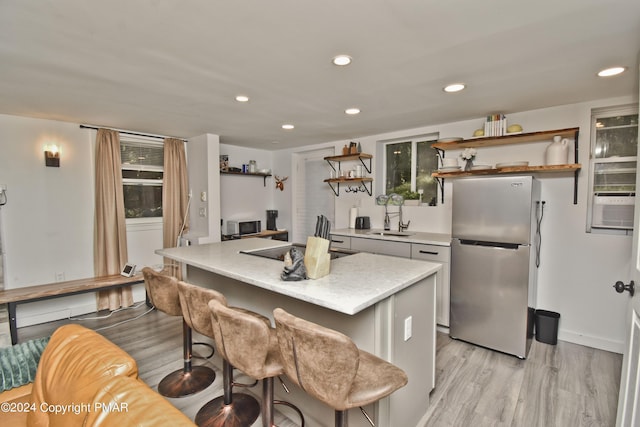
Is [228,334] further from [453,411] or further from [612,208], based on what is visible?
[612,208]

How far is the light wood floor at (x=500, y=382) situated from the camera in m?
2.02

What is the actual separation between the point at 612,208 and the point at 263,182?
16.0 ft

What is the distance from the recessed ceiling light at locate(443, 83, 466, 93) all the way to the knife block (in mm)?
1702

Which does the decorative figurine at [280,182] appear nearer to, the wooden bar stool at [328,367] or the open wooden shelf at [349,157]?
the open wooden shelf at [349,157]

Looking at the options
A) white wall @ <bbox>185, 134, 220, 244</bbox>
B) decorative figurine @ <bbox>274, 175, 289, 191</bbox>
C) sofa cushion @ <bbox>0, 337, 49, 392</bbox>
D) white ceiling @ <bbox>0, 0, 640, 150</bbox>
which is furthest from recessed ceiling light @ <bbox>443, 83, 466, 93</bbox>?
decorative figurine @ <bbox>274, 175, 289, 191</bbox>

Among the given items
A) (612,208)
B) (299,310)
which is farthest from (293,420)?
(612,208)

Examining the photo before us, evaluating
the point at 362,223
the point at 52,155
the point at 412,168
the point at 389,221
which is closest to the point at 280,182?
the point at 362,223

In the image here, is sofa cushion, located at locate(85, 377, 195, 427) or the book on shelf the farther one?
the book on shelf

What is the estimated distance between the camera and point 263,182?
5836 mm

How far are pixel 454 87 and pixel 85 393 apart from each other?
9.62 ft

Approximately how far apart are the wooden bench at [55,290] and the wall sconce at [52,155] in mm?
1412

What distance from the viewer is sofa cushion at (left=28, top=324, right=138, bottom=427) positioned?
3.80 ft

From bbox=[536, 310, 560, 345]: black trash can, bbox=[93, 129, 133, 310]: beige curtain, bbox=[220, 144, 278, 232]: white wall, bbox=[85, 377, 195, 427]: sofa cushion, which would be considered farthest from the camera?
bbox=[220, 144, 278, 232]: white wall

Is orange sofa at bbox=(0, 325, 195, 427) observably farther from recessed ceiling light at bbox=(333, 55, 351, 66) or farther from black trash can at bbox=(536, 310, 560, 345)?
black trash can at bbox=(536, 310, 560, 345)
